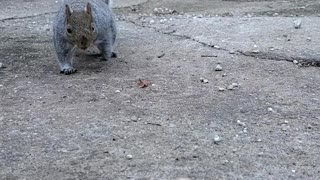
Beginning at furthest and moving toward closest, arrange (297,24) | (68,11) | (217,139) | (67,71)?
(297,24), (67,71), (68,11), (217,139)

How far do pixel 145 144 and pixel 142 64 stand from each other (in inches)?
49.8

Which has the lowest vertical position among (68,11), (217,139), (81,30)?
(217,139)

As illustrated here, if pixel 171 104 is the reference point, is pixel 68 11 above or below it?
above

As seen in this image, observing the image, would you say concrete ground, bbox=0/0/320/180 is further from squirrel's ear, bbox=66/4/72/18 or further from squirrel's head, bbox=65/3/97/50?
squirrel's ear, bbox=66/4/72/18

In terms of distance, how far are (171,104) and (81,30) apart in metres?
0.86

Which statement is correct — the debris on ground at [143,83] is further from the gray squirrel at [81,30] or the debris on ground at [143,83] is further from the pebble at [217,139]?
the pebble at [217,139]

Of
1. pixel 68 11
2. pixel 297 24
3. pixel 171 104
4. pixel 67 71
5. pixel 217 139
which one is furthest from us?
pixel 297 24

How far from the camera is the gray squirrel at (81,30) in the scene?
11.3ft

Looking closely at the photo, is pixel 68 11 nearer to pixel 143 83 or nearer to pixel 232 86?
pixel 143 83

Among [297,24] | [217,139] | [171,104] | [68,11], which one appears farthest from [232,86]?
[297,24]

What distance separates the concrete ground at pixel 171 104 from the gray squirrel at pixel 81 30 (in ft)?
0.37

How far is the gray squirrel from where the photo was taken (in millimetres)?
3436

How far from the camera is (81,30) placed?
3.44 m

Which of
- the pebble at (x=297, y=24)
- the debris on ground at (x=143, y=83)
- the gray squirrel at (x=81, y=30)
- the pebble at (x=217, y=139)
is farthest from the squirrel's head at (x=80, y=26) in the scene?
the pebble at (x=297, y=24)
